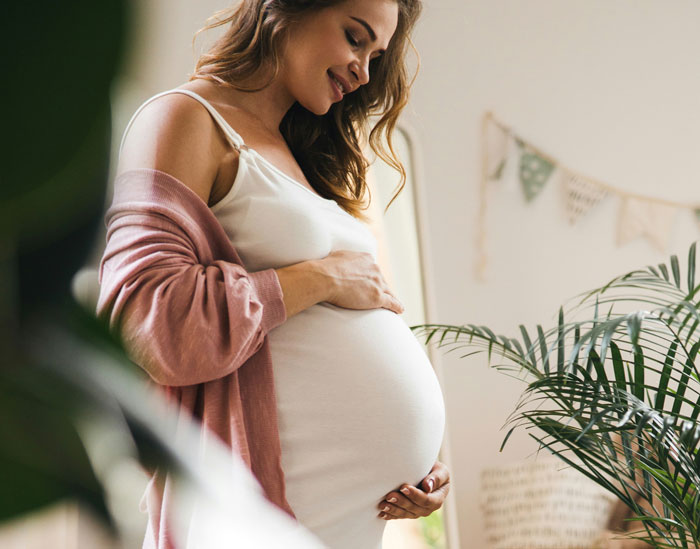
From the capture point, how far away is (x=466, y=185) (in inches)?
101

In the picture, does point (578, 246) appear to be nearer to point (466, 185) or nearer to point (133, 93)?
point (466, 185)

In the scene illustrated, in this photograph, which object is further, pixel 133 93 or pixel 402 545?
pixel 402 545

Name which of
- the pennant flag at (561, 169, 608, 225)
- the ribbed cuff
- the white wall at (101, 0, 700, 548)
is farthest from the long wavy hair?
the pennant flag at (561, 169, 608, 225)

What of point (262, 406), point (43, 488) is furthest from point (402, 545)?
point (43, 488)

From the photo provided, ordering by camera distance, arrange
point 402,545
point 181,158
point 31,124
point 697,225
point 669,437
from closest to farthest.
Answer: point 31,124
point 181,158
point 669,437
point 402,545
point 697,225

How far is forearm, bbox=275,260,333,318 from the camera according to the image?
30.9 inches

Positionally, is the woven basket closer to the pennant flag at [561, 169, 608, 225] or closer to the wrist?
the pennant flag at [561, 169, 608, 225]

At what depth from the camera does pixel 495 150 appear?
8.51 ft

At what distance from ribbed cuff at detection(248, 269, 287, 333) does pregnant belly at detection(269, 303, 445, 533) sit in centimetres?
7

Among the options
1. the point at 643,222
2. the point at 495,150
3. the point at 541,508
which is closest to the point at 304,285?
the point at 541,508

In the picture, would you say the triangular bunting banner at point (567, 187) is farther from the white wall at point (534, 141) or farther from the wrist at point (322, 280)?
the wrist at point (322, 280)

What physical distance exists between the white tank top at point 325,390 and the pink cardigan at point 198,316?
0.05 meters

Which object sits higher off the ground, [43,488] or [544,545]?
[43,488]

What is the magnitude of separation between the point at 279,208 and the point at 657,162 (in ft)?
7.39
